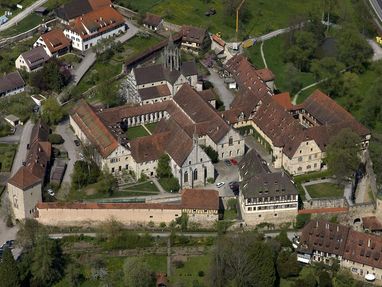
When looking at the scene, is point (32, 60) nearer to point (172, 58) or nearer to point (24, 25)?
point (24, 25)

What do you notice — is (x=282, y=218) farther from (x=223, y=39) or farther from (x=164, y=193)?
(x=223, y=39)

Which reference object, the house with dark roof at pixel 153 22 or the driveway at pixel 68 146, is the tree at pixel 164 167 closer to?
the driveway at pixel 68 146

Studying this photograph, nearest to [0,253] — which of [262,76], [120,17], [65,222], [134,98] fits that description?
[65,222]

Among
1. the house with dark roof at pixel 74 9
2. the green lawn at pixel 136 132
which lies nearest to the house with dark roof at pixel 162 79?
the green lawn at pixel 136 132

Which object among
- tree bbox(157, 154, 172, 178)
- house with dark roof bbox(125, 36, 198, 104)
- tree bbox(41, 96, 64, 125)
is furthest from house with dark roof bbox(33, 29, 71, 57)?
tree bbox(157, 154, 172, 178)

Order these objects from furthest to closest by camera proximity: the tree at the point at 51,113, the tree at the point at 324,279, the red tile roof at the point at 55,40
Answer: the red tile roof at the point at 55,40 → the tree at the point at 51,113 → the tree at the point at 324,279

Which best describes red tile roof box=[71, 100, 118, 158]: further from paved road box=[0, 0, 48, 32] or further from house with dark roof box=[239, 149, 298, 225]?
paved road box=[0, 0, 48, 32]
